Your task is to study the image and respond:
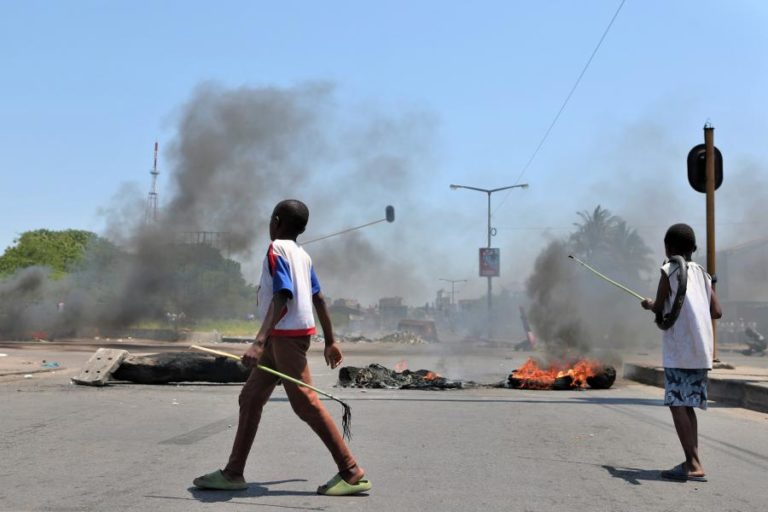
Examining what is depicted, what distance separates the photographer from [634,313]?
2428cm

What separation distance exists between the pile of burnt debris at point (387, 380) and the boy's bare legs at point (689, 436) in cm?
758

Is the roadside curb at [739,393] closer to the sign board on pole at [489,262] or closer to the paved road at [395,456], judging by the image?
the paved road at [395,456]

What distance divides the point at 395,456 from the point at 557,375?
8.07m

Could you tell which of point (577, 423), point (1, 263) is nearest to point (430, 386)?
point (577, 423)

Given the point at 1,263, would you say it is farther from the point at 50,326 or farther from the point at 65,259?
the point at 50,326

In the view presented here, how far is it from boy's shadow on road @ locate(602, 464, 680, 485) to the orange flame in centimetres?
752

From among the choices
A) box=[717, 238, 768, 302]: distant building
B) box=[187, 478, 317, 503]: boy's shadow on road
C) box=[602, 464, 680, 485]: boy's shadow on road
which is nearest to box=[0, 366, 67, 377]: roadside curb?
box=[187, 478, 317, 503]: boy's shadow on road

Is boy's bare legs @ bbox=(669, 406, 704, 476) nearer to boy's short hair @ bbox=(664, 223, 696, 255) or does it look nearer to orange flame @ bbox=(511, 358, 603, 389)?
boy's short hair @ bbox=(664, 223, 696, 255)

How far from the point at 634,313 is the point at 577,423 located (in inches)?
688

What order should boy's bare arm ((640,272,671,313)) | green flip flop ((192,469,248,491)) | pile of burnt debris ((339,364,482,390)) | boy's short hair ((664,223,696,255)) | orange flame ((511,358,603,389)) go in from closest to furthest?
1. green flip flop ((192,469,248,491))
2. boy's bare arm ((640,272,671,313))
3. boy's short hair ((664,223,696,255))
4. pile of burnt debris ((339,364,482,390))
5. orange flame ((511,358,603,389))

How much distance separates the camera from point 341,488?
4383 millimetres

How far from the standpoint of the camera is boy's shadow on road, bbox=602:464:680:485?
197 inches

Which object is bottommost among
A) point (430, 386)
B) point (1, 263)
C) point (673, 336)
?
point (430, 386)

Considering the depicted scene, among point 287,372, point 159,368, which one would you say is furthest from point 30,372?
point 287,372
